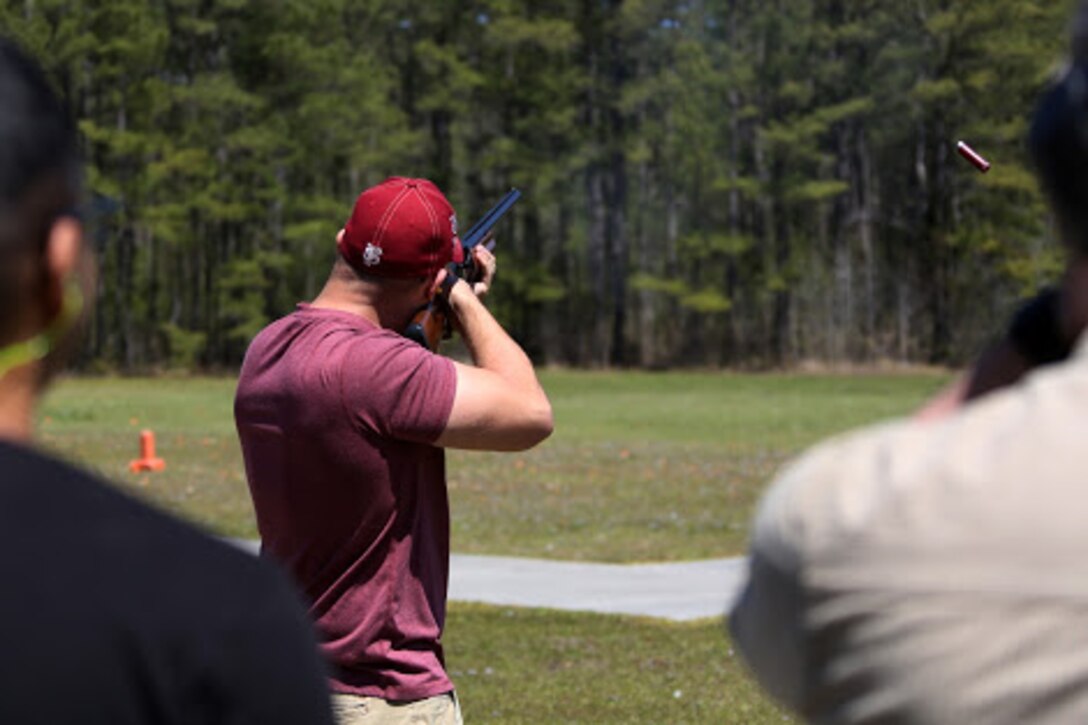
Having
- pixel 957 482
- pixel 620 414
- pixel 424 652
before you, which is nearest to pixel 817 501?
pixel 957 482

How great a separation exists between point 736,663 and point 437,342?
5451 millimetres

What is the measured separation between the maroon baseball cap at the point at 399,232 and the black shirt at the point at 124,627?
2521mm

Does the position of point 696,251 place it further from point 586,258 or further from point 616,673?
point 616,673

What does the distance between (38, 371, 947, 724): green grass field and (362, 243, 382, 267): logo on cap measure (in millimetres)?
1061

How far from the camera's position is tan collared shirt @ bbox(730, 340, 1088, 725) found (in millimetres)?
1403

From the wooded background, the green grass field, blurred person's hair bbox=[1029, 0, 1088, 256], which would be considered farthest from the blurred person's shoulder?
the wooded background

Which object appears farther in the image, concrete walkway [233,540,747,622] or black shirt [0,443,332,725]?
concrete walkway [233,540,747,622]

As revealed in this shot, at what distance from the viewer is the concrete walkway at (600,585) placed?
10.8 metres

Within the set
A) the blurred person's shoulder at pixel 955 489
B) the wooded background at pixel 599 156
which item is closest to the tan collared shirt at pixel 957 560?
the blurred person's shoulder at pixel 955 489

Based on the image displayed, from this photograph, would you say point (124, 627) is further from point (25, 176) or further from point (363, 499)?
point (363, 499)

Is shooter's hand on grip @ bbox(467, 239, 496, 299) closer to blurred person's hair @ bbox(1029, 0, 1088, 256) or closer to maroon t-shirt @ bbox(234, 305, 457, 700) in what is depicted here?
maroon t-shirt @ bbox(234, 305, 457, 700)

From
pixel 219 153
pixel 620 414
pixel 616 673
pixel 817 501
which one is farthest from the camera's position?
pixel 219 153

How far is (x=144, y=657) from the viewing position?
133 centimetres

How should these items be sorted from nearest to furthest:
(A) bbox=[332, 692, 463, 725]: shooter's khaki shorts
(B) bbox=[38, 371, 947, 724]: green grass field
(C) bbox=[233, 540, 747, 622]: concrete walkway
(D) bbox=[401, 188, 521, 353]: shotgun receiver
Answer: (A) bbox=[332, 692, 463, 725]: shooter's khaki shorts
(D) bbox=[401, 188, 521, 353]: shotgun receiver
(B) bbox=[38, 371, 947, 724]: green grass field
(C) bbox=[233, 540, 747, 622]: concrete walkway
